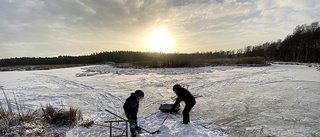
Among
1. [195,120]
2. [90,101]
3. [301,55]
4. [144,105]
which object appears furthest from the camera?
[301,55]

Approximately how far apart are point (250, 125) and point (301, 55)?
58393 millimetres

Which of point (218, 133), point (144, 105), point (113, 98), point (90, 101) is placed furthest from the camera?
point (113, 98)

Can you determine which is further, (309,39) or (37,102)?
(309,39)

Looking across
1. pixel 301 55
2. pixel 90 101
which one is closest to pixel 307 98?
pixel 90 101

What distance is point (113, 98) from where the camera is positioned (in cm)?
1006

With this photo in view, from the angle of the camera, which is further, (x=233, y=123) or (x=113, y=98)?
(x=113, y=98)

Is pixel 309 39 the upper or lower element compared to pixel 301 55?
upper

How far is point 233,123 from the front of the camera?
609 centimetres

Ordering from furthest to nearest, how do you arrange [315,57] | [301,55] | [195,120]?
[301,55] < [315,57] < [195,120]

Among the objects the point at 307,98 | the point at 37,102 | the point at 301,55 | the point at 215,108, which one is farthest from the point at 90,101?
the point at 301,55

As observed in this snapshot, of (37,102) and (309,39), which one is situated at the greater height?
(309,39)

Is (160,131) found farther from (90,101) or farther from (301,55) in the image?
(301,55)

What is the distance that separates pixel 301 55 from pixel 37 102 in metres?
62.3

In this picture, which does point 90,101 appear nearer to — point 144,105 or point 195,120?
point 144,105
